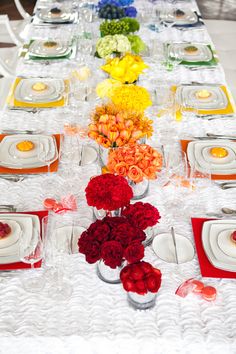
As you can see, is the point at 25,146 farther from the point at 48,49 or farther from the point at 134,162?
the point at 48,49

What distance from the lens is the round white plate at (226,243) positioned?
145 centimetres

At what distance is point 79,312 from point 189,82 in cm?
152

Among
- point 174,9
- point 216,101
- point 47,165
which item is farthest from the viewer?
point 174,9

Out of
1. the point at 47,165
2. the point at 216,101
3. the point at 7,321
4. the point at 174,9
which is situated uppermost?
the point at 174,9

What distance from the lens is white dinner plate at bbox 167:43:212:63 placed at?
8.78 ft

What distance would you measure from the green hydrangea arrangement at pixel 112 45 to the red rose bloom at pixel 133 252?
52.8 inches

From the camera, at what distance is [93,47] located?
2807 millimetres

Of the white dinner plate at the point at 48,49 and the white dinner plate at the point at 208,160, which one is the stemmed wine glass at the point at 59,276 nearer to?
the white dinner plate at the point at 208,160

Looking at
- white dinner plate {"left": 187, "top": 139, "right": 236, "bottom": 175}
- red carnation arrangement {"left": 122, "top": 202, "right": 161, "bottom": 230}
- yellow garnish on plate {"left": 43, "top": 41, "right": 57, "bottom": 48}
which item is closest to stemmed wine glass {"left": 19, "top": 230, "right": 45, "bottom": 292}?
red carnation arrangement {"left": 122, "top": 202, "right": 161, "bottom": 230}

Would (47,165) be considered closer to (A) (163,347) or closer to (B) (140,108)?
(B) (140,108)

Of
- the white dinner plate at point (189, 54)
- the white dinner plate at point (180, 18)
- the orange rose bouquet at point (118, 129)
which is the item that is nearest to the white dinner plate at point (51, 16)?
the white dinner plate at point (180, 18)

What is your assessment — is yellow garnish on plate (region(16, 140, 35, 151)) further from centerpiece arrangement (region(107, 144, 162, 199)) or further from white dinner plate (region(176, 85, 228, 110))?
white dinner plate (region(176, 85, 228, 110))

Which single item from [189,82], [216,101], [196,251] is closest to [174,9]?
[189,82]

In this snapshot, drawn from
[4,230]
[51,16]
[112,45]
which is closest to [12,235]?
[4,230]
